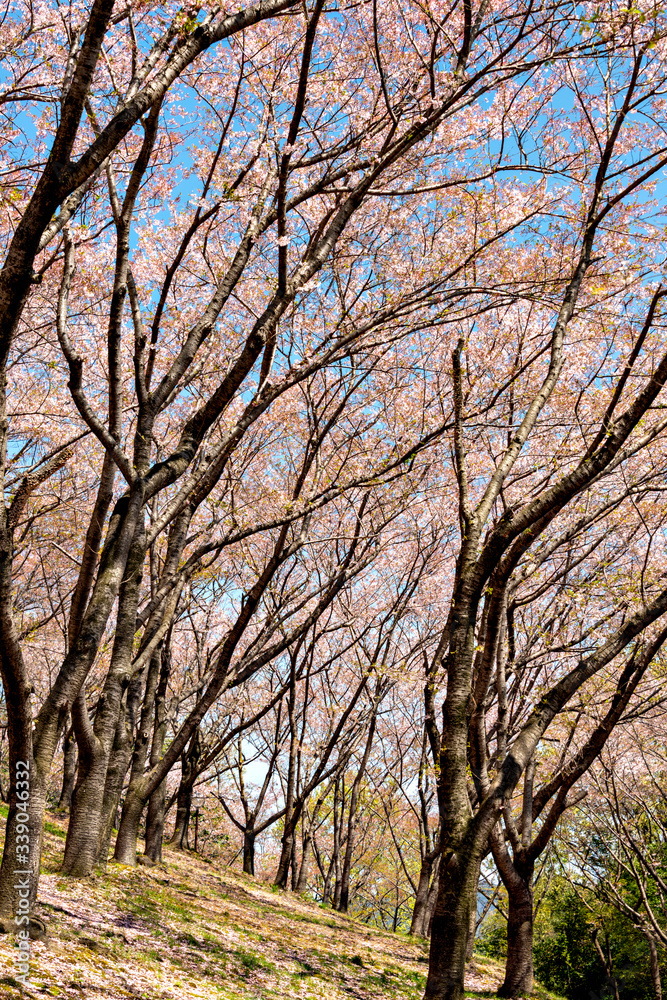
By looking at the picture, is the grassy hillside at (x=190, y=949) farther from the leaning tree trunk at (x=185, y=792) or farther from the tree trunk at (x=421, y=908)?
the tree trunk at (x=421, y=908)

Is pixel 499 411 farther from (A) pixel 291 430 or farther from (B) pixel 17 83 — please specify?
(B) pixel 17 83

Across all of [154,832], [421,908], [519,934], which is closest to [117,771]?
[154,832]

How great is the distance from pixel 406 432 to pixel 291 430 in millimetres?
2964

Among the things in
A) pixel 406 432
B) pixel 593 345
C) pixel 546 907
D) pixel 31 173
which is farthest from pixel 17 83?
pixel 546 907

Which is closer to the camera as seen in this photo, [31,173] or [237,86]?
[237,86]

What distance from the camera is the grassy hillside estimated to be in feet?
14.8

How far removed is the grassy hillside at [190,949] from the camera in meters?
4.52

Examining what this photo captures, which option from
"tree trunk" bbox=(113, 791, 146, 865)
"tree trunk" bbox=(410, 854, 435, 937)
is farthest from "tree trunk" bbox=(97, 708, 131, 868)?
"tree trunk" bbox=(410, 854, 435, 937)

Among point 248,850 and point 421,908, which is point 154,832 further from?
point 421,908

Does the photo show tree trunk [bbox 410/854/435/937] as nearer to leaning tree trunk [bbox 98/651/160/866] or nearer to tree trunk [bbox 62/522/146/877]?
leaning tree trunk [bbox 98/651/160/866]

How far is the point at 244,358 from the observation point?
587 cm

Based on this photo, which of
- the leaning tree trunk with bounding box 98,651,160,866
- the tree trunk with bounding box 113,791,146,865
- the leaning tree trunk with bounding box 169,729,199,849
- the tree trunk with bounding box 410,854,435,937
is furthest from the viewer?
the tree trunk with bounding box 410,854,435,937

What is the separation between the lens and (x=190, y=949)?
6.61 meters

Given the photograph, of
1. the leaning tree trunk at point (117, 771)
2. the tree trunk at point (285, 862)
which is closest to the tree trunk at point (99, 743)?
the leaning tree trunk at point (117, 771)
